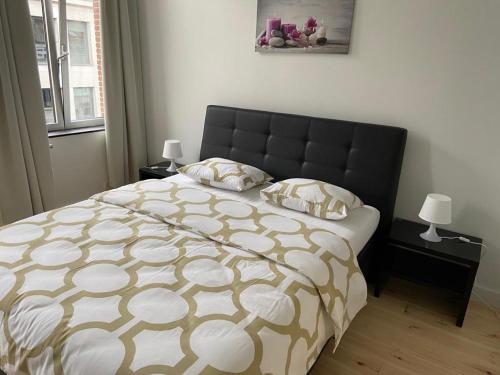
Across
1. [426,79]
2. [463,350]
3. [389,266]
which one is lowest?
[463,350]

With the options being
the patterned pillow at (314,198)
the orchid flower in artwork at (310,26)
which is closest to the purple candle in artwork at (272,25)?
the orchid flower in artwork at (310,26)

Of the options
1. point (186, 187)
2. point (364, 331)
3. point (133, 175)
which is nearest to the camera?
point (364, 331)

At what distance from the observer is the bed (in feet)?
3.84

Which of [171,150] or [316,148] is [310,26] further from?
[171,150]

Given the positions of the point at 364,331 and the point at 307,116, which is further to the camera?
the point at 307,116

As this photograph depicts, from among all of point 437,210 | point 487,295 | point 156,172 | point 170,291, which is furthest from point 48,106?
point 487,295

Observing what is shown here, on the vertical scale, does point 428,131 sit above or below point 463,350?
above

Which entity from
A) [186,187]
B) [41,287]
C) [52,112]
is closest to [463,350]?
[186,187]

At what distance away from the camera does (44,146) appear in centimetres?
281

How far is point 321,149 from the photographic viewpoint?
2.57m

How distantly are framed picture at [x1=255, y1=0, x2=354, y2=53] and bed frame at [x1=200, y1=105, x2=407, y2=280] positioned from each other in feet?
1.67

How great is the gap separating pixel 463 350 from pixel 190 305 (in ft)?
5.31

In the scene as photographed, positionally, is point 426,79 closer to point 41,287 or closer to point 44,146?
point 41,287

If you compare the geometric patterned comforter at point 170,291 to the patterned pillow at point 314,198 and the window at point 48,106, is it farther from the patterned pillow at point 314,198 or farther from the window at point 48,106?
the window at point 48,106
